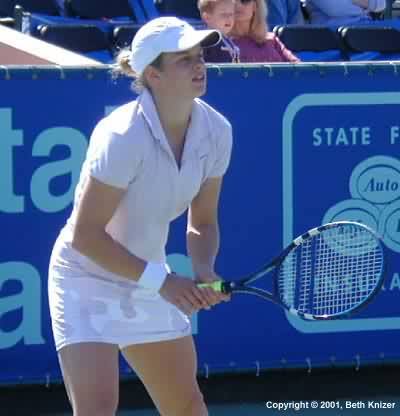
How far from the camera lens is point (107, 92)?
5.38 m

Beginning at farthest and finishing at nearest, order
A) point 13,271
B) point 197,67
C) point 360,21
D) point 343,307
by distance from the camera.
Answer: point 360,21
point 13,271
point 343,307
point 197,67

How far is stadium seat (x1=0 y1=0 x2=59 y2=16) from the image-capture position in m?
9.50

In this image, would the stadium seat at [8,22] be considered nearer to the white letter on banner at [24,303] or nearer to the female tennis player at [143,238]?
the white letter on banner at [24,303]

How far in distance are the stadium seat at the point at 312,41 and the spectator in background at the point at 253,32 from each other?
2.68m

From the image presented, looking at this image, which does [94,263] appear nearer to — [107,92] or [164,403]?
[164,403]

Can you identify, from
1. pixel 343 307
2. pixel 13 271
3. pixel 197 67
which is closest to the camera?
pixel 197 67

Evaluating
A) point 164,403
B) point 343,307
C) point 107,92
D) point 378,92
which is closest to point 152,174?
point 164,403

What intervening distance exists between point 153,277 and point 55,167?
1.80 metres

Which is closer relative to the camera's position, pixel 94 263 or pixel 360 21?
pixel 94 263

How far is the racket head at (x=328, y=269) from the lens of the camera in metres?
3.95

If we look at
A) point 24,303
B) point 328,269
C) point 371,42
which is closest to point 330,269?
point 328,269

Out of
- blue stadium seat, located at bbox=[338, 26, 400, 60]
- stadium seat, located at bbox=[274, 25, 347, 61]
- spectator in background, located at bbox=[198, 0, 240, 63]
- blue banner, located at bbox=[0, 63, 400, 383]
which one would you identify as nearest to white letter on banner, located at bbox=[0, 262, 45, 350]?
blue banner, located at bbox=[0, 63, 400, 383]

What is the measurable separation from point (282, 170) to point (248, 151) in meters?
0.18

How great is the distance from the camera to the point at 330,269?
4297 mm
